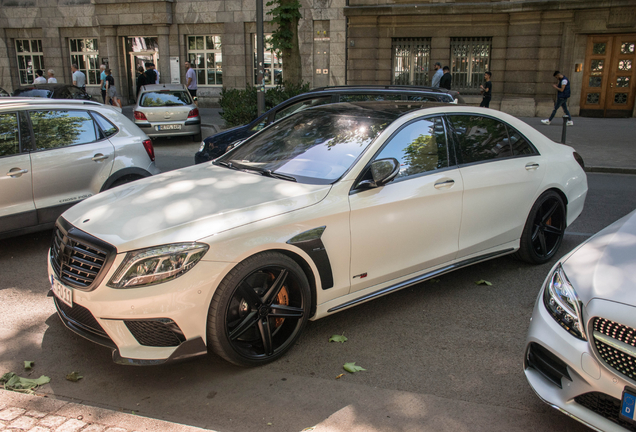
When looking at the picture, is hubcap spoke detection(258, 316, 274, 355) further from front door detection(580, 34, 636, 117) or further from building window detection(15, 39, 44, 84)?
building window detection(15, 39, 44, 84)

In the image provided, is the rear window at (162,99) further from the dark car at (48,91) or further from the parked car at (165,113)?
the dark car at (48,91)

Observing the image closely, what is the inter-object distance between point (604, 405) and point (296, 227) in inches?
77.3

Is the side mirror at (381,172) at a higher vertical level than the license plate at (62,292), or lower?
higher

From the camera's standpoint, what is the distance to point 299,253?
11.8 feet

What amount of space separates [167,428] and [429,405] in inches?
57.5

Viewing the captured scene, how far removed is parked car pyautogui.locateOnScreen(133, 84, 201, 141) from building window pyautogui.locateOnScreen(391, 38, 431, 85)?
11346 millimetres

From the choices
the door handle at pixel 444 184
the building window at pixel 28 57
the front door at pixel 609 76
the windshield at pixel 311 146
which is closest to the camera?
the windshield at pixel 311 146

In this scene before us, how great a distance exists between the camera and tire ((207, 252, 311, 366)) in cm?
333

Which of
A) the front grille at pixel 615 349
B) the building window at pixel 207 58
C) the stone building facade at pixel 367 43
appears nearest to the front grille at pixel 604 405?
the front grille at pixel 615 349

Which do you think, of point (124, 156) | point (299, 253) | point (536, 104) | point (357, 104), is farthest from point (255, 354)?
point (536, 104)

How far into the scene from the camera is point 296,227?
3.58 meters

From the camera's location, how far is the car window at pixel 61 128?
5926 mm

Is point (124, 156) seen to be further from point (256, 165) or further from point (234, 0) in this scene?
point (234, 0)

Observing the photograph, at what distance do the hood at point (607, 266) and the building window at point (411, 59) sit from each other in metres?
20.9
